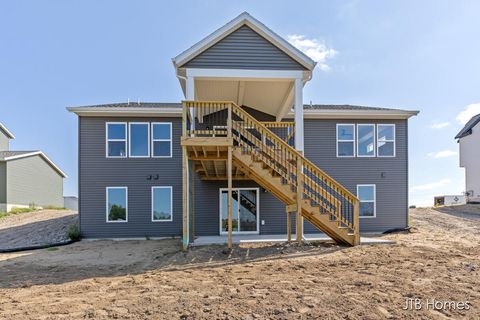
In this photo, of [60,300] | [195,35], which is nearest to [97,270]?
[60,300]

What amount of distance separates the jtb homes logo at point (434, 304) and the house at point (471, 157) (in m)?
24.5

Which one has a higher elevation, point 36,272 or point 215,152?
point 215,152

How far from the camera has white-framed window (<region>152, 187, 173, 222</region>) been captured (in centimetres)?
1231

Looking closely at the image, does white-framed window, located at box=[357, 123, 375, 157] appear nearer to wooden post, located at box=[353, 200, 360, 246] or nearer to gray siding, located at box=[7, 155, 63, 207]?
wooden post, located at box=[353, 200, 360, 246]

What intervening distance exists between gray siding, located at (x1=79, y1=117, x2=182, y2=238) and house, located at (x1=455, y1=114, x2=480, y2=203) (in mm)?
24310

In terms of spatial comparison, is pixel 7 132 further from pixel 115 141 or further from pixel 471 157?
pixel 471 157

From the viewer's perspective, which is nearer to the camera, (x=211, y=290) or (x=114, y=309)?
(x=114, y=309)

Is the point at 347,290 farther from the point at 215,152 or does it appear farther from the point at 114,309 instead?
the point at 215,152

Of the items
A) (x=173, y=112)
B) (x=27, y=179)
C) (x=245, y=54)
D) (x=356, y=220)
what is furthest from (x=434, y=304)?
(x=27, y=179)

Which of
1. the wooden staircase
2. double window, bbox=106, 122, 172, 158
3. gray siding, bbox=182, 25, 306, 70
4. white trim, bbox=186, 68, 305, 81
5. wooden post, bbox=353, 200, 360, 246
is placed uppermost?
gray siding, bbox=182, 25, 306, 70

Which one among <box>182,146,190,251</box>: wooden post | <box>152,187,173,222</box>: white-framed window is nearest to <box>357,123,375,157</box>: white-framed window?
<box>182,146,190,251</box>: wooden post

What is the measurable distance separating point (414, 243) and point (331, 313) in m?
6.90

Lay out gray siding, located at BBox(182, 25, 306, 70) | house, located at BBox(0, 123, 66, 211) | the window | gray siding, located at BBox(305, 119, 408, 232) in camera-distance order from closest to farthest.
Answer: gray siding, located at BBox(182, 25, 306, 70) → gray siding, located at BBox(305, 119, 408, 232) → the window → house, located at BBox(0, 123, 66, 211)

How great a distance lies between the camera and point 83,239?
1202 centimetres
